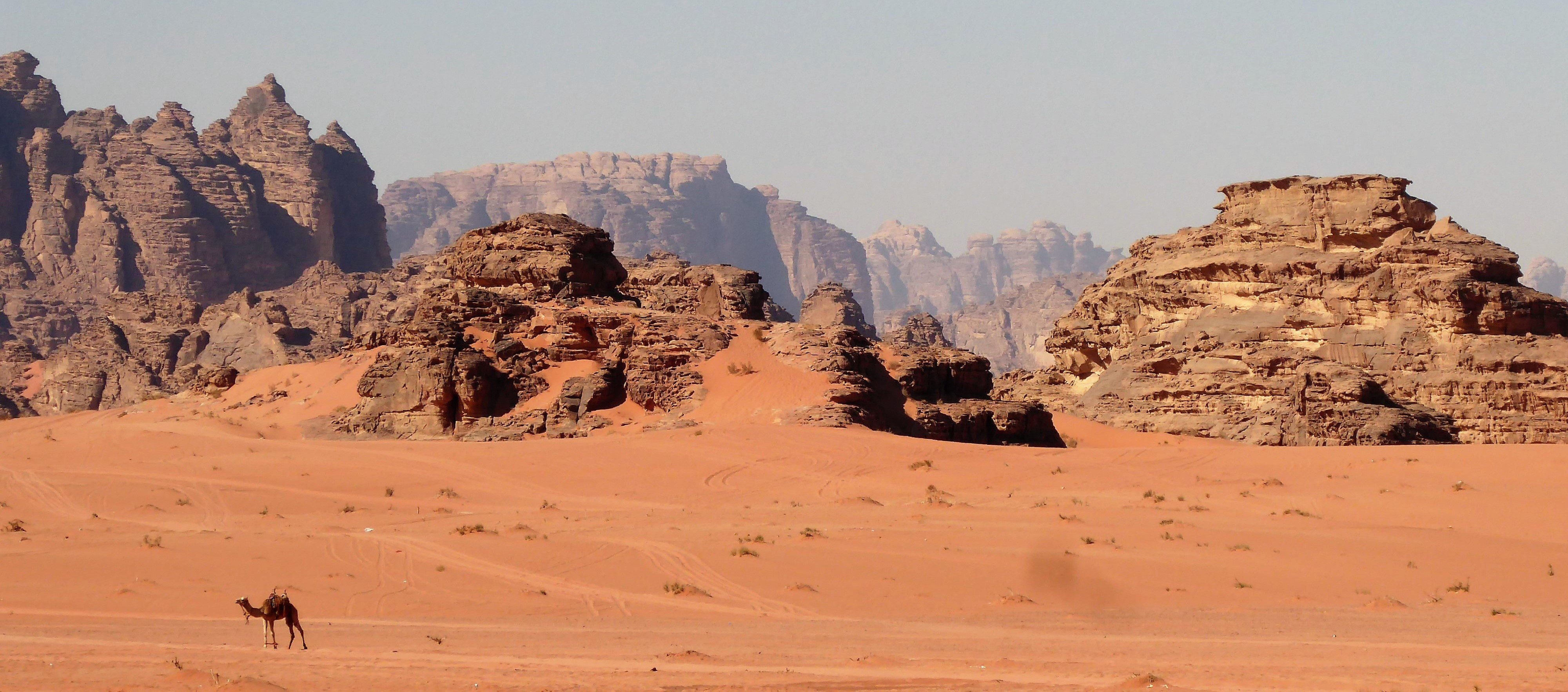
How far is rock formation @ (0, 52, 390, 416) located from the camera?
110 m

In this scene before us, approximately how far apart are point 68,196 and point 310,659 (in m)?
118

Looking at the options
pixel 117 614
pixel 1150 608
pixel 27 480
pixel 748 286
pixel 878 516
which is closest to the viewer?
pixel 117 614

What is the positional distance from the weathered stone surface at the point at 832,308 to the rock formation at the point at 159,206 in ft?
145

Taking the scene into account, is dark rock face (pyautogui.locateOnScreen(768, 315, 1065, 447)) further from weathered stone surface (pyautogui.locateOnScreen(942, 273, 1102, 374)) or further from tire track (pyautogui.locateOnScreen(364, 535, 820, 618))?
weathered stone surface (pyautogui.locateOnScreen(942, 273, 1102, 374))

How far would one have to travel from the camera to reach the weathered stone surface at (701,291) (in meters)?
36.8

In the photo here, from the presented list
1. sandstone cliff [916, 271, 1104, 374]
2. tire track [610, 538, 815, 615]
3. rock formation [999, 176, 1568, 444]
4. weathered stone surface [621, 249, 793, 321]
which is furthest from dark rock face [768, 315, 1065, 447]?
sandstone cliff [916, 271, 1104, 374]

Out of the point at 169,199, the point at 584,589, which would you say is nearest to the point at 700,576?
the point at 584,589

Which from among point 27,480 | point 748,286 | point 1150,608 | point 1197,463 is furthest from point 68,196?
point 1150,608

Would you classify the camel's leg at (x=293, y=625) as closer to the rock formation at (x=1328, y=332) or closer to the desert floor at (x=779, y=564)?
the desert floor at (x=779, y=564)

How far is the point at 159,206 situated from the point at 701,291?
91.0 meters

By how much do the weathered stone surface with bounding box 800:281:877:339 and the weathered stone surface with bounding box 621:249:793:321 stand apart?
3400 centimetres

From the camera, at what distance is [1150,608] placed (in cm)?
1375

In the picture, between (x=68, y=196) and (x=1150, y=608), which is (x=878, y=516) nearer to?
(x=1150, y=608)

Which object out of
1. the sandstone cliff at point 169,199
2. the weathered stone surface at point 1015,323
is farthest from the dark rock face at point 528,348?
the weathered stone surface at point 1015,323
